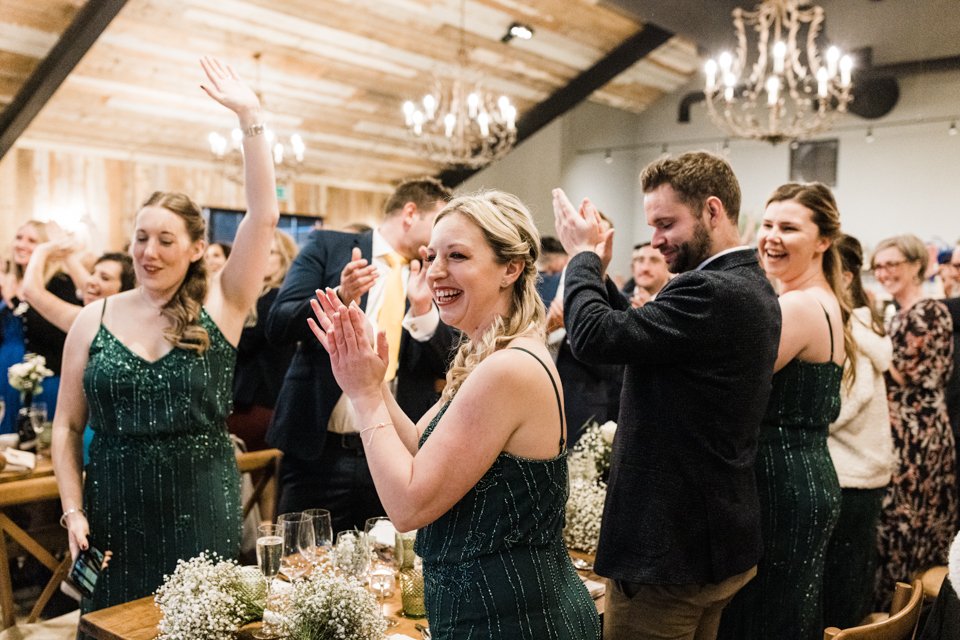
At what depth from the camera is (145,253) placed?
2.11 m

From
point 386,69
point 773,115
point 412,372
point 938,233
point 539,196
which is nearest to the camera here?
point 412,372

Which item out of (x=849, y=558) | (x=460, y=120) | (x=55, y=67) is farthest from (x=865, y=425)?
(x=55, y=67)

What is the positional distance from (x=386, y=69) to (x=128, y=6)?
231 cm

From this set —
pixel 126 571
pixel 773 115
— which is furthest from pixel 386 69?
pixel 126 571

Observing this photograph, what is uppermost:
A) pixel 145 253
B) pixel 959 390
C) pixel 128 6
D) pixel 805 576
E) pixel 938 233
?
pixel 128 6

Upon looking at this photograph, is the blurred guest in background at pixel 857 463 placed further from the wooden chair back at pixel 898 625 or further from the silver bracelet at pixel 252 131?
the silver bracelet at pixel 252 131

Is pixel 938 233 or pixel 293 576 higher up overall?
pixel 938 233

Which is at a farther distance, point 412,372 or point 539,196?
point 539,196

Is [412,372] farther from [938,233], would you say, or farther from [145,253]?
[938,233]

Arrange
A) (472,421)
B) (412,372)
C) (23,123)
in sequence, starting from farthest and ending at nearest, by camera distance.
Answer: (23,123) < (412,372) < (472,421)

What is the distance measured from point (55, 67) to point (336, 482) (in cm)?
431

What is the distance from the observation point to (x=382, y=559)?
210cm

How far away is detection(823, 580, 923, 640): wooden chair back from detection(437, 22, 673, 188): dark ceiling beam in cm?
750

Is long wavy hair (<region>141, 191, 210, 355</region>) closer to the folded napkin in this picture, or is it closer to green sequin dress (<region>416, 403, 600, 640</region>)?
green sequin dress (<region>416, 403, 600, 640</region>)
